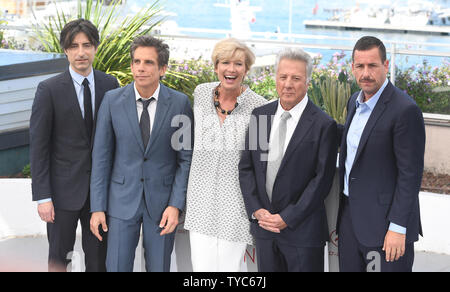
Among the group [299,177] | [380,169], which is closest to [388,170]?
[380,169]

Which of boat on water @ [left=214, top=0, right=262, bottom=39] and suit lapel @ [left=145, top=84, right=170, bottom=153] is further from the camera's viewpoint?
boat on water @ [left=214, top=0, right=262, bottom=39]

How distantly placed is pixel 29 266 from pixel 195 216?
7.16ft

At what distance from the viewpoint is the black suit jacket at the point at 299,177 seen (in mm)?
3010

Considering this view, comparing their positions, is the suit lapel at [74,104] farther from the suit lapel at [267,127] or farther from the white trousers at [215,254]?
the suit lapel at [267,127]

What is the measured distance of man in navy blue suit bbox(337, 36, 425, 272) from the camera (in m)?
2.84

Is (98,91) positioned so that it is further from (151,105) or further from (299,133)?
Result: (299,133)

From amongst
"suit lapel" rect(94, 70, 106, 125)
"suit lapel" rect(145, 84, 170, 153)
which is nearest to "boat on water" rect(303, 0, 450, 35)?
"suit lapel" rect(94, 70, 106, 125)

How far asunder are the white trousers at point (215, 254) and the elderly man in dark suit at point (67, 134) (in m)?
0.66

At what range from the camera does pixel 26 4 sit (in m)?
46.6

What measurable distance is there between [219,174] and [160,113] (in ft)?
1.46

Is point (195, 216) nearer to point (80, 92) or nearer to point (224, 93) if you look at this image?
point (224, 93)

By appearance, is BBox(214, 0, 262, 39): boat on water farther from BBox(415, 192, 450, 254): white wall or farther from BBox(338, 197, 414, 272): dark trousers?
BBox(338, 197, 414, 272): dark trousers

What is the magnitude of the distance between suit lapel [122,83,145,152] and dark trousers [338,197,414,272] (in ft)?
3.62

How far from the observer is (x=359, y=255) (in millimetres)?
3035
